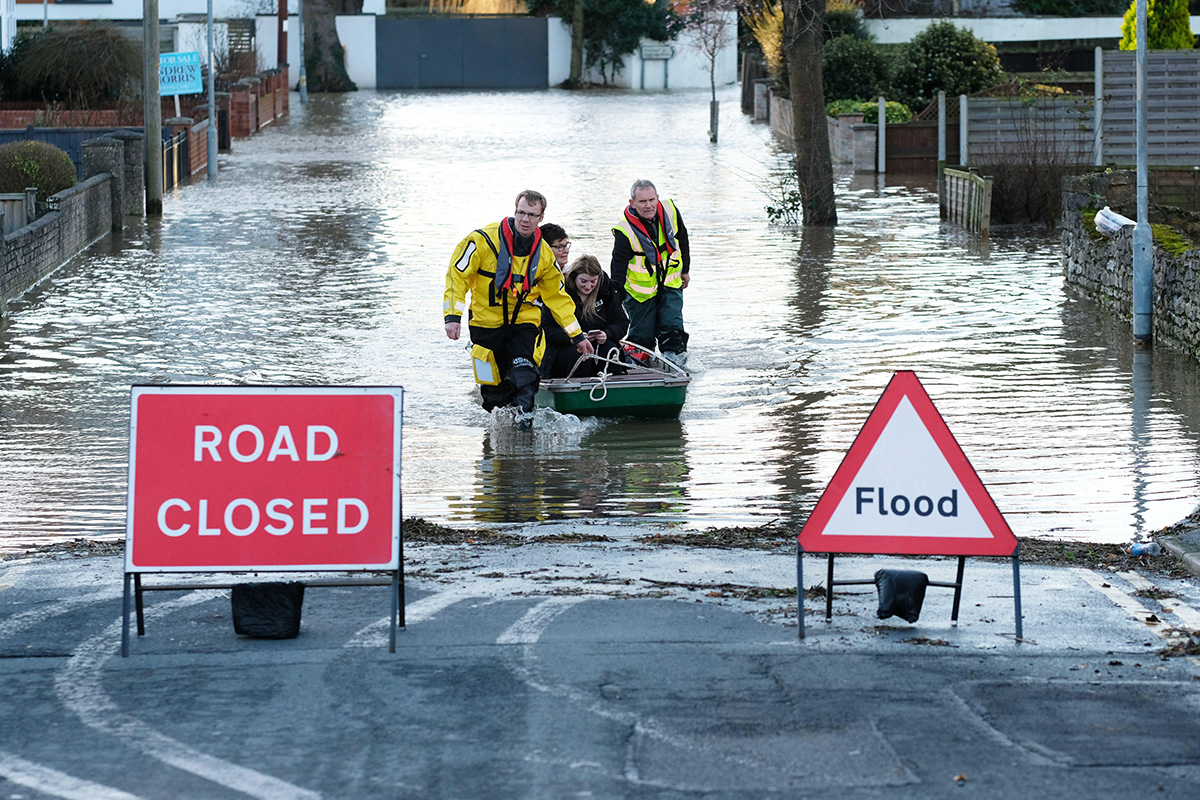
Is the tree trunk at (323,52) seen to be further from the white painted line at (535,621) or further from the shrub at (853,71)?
the white painted line at (535,621)

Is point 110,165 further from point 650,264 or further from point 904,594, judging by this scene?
point 904,594

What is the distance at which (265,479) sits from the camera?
635 cm

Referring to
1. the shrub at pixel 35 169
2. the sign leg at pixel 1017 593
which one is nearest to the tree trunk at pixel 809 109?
the shrub at pixel 35 169

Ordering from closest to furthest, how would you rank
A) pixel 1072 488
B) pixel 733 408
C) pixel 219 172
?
pixel 1072 488
pixel 733 408
pixel 219 172

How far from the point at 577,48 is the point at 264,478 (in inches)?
2508

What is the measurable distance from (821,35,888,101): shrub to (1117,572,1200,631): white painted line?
107 feet

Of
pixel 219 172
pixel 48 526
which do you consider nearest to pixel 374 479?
pixel 48 526

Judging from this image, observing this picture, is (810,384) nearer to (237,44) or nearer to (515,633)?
(515,633)

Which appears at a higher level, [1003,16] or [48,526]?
[1003,16]

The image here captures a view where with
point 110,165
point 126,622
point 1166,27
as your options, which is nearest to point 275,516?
point 126,622

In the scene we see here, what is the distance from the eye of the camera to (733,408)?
41.8ft

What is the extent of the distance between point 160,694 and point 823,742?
2.27 metres

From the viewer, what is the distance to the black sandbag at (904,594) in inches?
256

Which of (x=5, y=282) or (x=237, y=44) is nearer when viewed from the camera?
(x=5, y=282)
